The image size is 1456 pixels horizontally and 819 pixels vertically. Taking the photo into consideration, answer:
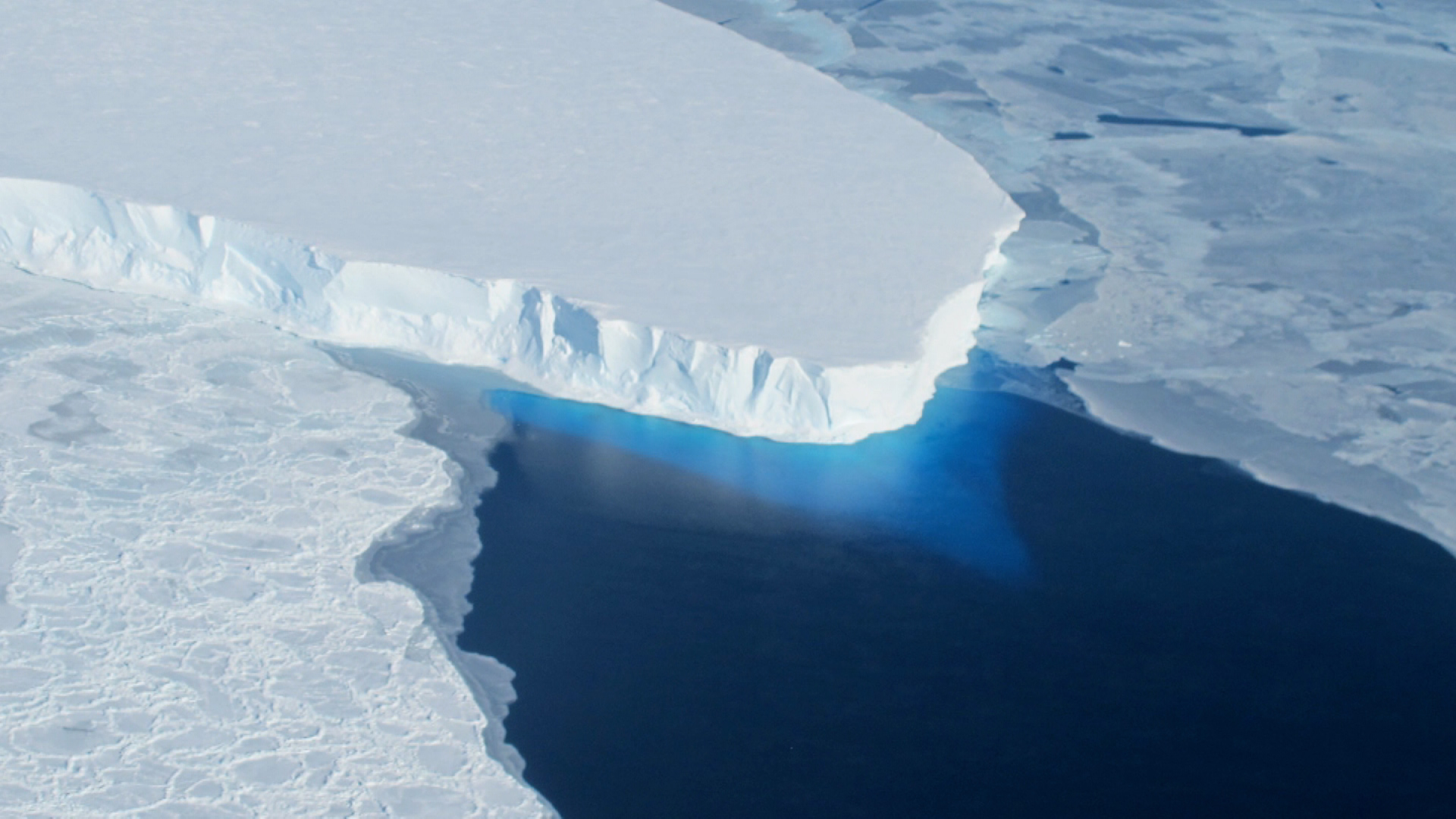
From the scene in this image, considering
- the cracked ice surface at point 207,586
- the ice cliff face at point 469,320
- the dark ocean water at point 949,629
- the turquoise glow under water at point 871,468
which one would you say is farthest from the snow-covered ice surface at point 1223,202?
the cracked ice surface at point 207,586

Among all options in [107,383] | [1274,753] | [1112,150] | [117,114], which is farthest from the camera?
[1112,150]

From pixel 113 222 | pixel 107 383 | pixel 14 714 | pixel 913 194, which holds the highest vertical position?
pixel 913 194

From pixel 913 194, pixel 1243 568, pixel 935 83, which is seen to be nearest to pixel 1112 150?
pixel 935 83

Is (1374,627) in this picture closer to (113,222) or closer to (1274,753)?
(1274,753)

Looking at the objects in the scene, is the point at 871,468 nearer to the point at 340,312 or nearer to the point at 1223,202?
the point at 340,312

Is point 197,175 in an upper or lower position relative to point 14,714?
upper

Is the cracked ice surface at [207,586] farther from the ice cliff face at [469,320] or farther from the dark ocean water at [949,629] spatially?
the dark ocean water at [949,629]

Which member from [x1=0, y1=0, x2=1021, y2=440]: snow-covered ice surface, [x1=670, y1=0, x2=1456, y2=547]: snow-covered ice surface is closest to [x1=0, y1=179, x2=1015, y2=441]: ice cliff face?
[x1=0, y1=0, x2=1021, y2=440]: snow-covered ice surface
